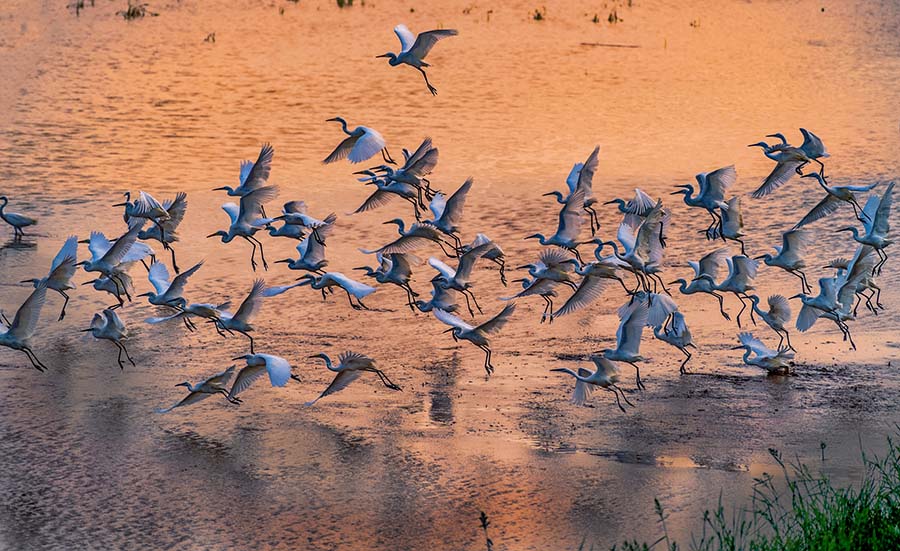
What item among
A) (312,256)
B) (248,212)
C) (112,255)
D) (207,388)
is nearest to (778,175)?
(312,256)

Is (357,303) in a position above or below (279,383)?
below

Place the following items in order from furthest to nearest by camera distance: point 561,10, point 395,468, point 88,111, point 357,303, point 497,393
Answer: point 561,10, point 88,111, point 357,303, point 497,393, point 395,468

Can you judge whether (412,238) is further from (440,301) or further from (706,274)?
(706,274)

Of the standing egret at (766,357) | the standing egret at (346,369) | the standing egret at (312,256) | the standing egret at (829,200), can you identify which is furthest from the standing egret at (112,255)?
the standing egret at (829,200)

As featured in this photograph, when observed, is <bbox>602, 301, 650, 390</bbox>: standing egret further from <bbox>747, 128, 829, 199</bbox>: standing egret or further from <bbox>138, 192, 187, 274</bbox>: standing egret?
<bbox>138, 192, 187, 274</bbox>: standing egret

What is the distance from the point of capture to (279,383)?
880 centimetres

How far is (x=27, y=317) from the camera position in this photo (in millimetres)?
9555

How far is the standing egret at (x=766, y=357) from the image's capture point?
32.5 feet

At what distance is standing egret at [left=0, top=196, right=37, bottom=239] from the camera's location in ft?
42.4

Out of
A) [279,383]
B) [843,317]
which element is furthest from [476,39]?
[279,383]

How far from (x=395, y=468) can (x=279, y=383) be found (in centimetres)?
86

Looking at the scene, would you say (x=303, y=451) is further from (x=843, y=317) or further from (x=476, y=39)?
(x=476, y=39)

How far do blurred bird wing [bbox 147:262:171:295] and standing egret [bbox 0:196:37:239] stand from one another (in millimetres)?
2286

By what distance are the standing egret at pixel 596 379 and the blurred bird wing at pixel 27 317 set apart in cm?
337
